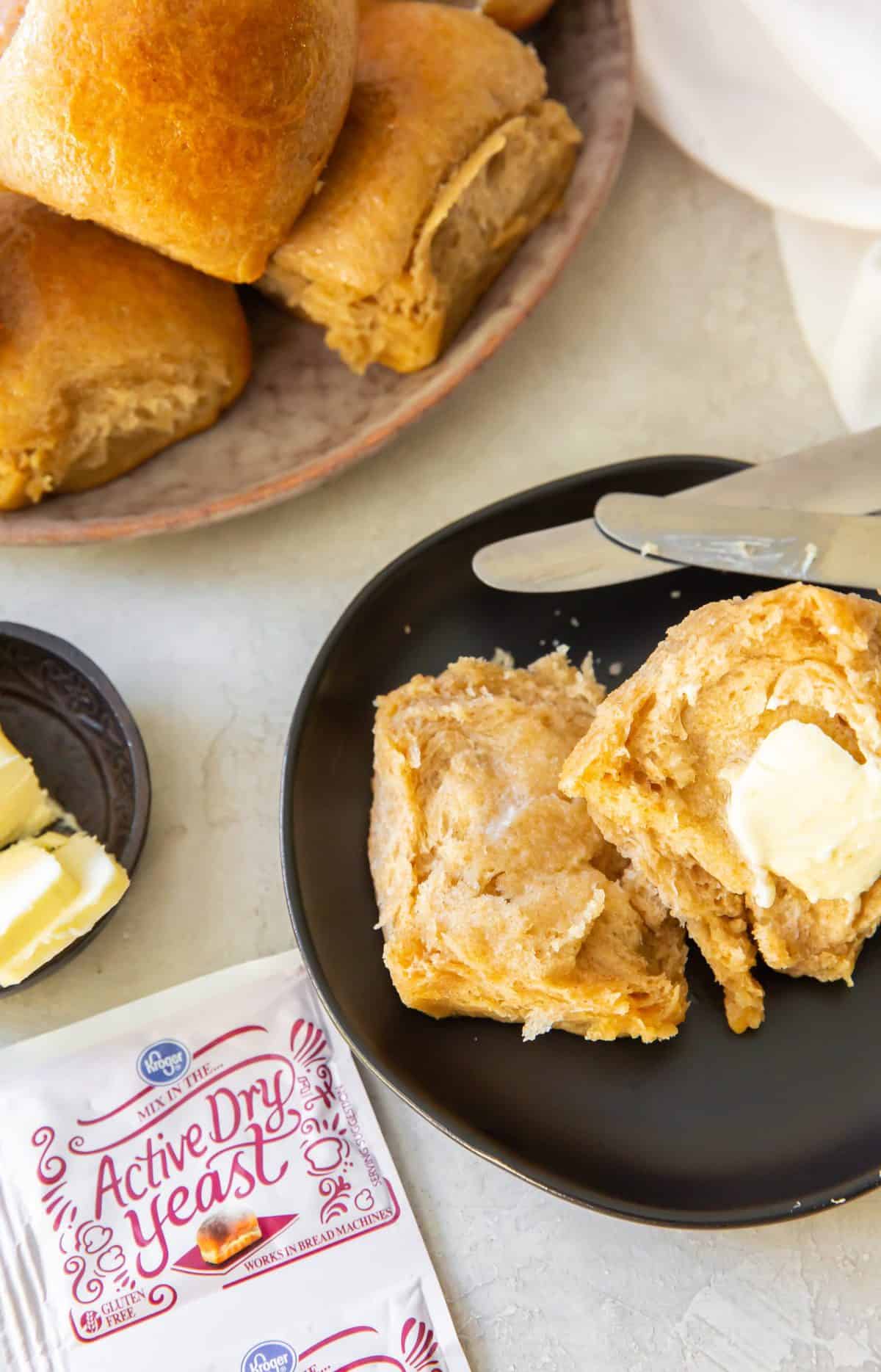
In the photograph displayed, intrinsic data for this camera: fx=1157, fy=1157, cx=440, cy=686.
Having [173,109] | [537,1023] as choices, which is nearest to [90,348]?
[173,109]

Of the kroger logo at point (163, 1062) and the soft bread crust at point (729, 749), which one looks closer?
the soft bread crust at point (729, 749)

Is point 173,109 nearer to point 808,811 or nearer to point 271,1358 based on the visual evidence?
point 808,811

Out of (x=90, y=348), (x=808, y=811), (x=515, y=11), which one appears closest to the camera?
(x=808, y=811)

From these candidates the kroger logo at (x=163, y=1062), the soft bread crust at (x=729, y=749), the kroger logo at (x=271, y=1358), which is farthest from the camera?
the kroger logo at (x=163, y=1062)

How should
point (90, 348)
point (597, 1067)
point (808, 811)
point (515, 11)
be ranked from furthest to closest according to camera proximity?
1. point (515, 11)
2. point (90, 348)
3. point (597, 1067)
4. point (808, 811)

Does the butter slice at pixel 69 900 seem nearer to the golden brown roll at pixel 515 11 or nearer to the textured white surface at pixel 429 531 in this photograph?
the textured white surface at pixel 429 531

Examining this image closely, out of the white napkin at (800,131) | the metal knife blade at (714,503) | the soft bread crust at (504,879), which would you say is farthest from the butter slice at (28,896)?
the white napkin at (800,131)

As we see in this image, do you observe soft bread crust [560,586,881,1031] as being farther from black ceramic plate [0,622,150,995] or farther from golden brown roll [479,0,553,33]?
golden brown roll [479,0,553,33]
